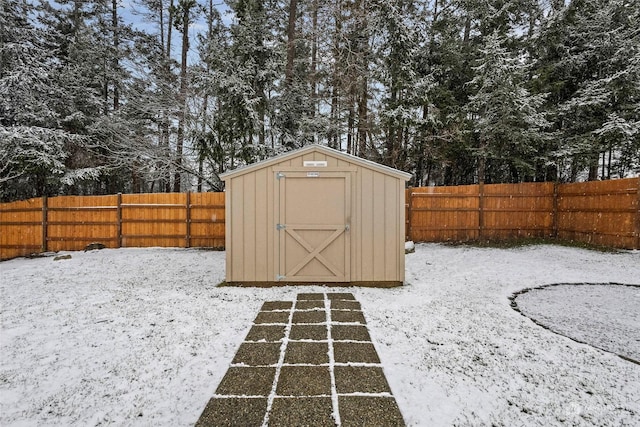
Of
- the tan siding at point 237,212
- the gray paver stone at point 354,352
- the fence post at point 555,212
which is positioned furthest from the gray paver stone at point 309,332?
the fence post at point 555,212

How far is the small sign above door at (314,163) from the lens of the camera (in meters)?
5.08

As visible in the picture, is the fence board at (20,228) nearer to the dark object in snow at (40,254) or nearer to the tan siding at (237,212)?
the dark object in snow at (40,254)

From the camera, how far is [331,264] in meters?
5.13

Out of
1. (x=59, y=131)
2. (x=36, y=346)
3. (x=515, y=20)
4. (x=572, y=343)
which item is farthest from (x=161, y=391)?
(x=515, y=20)

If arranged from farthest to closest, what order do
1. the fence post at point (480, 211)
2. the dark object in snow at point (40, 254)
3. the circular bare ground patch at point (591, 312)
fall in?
the fence post at point (480, 211) → the dark object in snow at point (40, 254) → the circular bare ground patch at point (591, 312)

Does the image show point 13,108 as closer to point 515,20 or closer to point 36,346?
point 36,346

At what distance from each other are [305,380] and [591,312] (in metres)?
3.82

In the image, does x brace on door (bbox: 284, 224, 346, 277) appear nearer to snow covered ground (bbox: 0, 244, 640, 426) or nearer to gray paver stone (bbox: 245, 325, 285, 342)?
snow covered ground (bbox: 0, 244, 640, 426)

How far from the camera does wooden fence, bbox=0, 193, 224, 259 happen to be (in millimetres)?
9133

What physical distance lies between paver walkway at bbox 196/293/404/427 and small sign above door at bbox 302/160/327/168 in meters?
2.45

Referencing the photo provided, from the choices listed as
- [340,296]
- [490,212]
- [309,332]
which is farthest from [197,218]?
[490,212]

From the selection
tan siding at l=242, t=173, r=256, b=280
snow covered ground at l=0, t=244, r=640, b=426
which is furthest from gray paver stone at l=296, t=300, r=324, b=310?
tan siding at l=242, t=173, r=256, b=280

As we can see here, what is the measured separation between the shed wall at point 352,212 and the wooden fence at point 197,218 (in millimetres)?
4352

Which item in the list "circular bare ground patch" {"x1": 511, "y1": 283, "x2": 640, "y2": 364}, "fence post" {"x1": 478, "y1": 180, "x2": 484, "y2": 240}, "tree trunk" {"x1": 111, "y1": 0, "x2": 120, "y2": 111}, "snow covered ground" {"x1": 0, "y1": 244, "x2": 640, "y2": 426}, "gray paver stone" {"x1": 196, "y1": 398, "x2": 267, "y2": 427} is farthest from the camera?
"tree trunk" {"x1": 111, "y1": 0, "x2": 120, "y2": 111}
